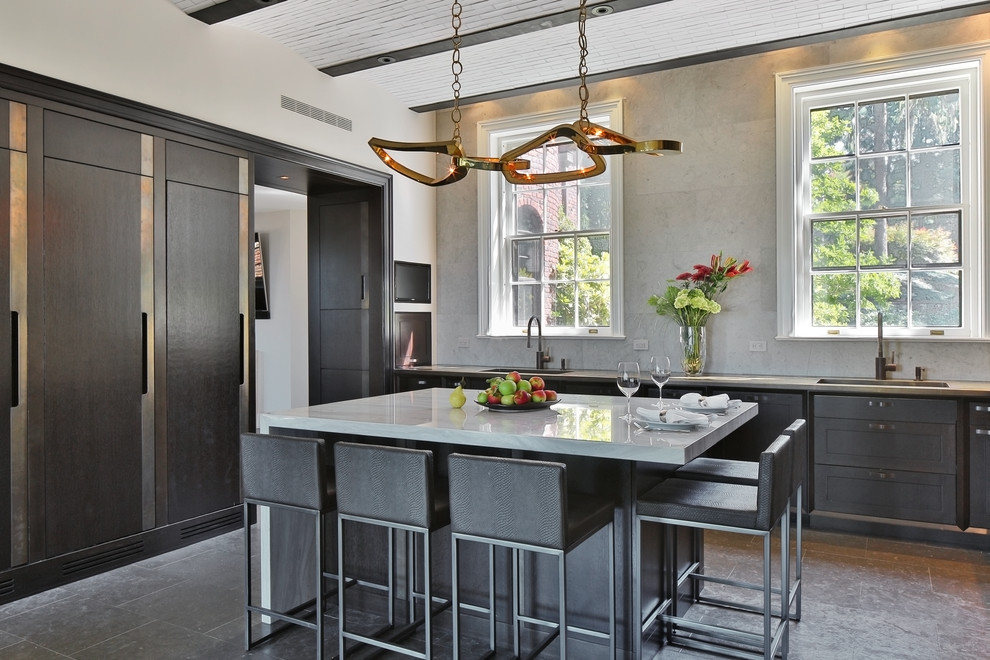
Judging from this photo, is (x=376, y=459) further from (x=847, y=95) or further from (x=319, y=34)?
(x=847, y=95)

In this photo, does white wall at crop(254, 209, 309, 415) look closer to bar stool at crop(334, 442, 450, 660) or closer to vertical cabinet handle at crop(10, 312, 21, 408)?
vertical cabinet handle at crop(10, 312, 21, 408)

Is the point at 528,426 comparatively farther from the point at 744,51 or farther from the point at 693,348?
the point at 744,51

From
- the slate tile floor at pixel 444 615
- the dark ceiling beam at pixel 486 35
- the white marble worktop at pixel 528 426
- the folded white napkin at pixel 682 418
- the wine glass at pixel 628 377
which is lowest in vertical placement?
the slate tile floor at pixel 444 615

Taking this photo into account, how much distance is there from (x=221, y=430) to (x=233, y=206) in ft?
4.43

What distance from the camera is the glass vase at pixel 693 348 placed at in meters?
4.87

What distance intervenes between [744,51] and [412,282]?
302cm

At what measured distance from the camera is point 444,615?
292 centimetres

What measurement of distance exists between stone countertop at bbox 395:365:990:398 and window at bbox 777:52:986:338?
40 centimetres

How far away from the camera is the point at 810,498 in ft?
13.9

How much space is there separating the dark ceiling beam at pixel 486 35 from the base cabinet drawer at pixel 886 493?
2.89 m

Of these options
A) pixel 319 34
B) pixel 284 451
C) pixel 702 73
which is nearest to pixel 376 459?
pixel 284 451

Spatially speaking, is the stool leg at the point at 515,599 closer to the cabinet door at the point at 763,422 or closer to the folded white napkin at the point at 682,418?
the folded white napkin at the point at 682,418

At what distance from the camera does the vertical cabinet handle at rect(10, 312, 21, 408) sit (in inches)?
126

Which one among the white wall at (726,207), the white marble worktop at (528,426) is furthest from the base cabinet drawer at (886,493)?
the white marble worktop at (528,426)
